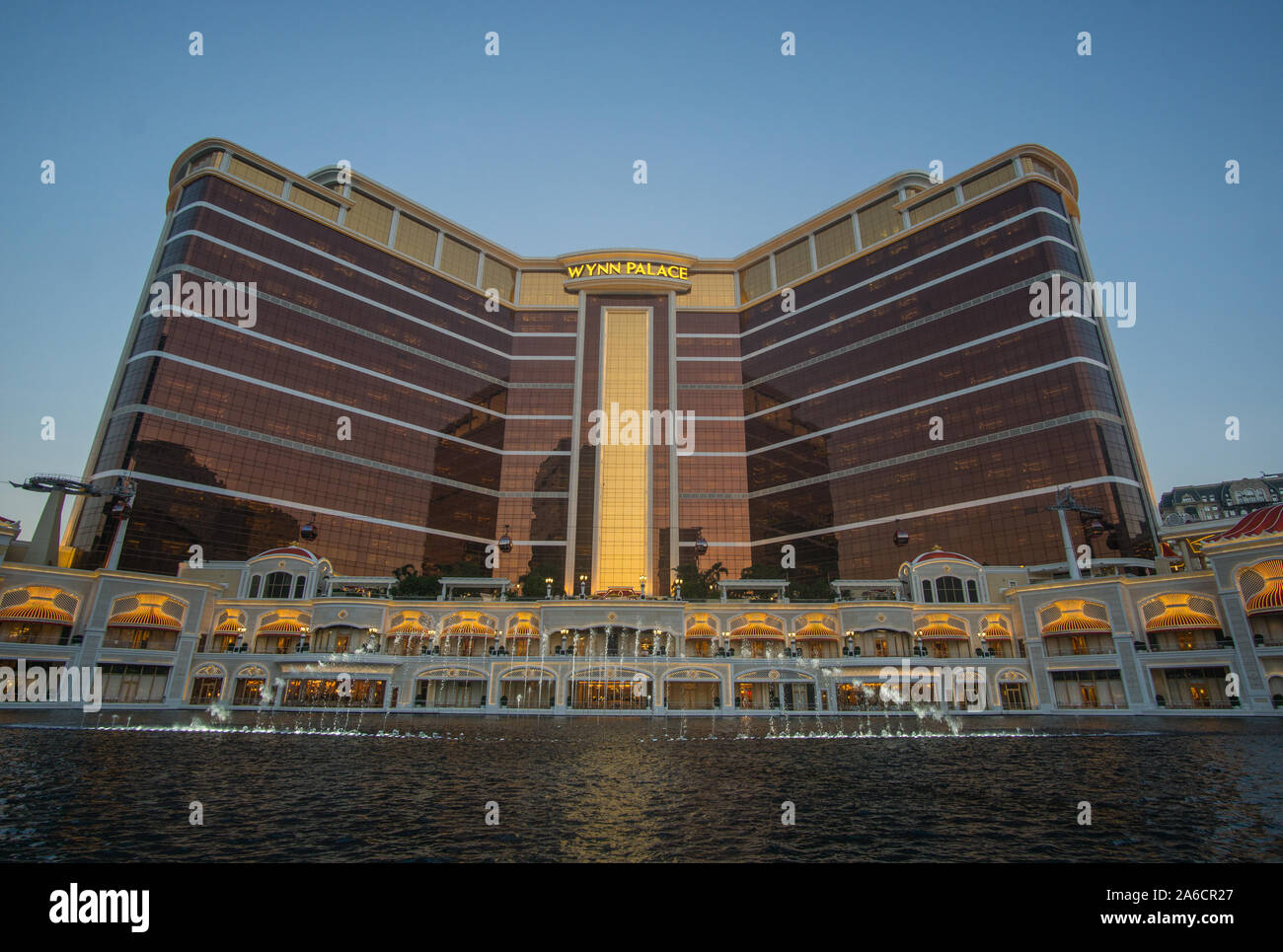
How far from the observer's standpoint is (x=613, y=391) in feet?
406

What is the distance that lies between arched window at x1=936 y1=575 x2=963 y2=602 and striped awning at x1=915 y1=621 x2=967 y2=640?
12.3ft

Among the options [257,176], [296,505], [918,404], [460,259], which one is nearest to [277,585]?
[296,505]

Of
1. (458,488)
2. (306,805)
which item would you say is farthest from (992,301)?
(306,805)

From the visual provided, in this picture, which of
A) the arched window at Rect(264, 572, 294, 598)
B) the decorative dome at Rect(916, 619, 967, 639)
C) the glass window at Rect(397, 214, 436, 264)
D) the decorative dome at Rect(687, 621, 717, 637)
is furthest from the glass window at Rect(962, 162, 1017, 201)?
the arched window at Rect(264, 572, 294, 598)

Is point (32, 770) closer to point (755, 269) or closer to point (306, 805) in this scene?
point (306, 805)

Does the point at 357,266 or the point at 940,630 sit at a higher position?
the point at 357,266

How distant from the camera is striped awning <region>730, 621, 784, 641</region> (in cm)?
7521

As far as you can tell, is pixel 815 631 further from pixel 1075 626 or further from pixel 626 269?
pixel 626 269

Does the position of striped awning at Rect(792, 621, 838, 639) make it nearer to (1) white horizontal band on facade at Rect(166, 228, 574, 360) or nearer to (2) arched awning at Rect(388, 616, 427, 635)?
(2) arched awning at Rect(388, 616, 427, 635)

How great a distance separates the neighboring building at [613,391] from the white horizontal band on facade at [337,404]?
16.0 inches

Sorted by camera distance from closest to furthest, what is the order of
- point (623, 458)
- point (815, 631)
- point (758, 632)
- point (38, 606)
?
point (38, 606) < point (815, 631) < point (758, 632) < point (623, 458)

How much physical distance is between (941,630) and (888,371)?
4893cm
